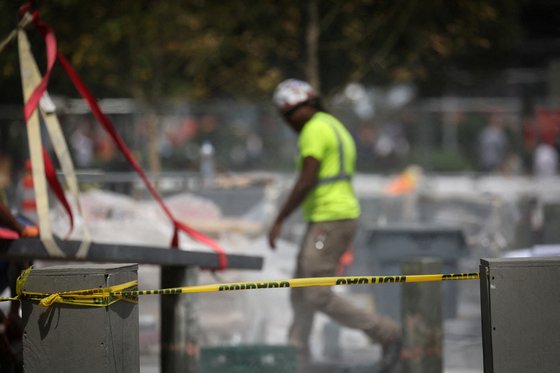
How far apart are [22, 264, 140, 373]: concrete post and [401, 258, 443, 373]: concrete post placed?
8.39 ft

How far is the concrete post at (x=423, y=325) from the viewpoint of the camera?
277 inches

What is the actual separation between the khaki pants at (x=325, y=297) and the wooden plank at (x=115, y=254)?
89cm

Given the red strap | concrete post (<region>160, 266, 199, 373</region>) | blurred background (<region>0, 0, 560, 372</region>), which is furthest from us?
blurred background (<region>0, 0, 560, 372</region>)

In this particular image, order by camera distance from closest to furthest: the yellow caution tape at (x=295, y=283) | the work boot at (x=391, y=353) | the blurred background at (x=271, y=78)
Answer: the yellow caution tape at (x=295, y=283) → the work boot at (x=391, y=353) → the blurred background at (x=271, y=78)

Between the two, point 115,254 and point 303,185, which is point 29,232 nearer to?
point 115,254

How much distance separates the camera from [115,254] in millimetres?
6402

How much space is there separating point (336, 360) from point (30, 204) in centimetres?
363

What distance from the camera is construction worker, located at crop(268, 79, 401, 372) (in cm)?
761

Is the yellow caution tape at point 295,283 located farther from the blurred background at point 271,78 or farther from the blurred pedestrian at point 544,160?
the blurred pedestrian at point 544,160

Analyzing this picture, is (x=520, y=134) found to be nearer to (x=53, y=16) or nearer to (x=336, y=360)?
(x=53, y=16)

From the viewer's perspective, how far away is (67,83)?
13039 millimetres

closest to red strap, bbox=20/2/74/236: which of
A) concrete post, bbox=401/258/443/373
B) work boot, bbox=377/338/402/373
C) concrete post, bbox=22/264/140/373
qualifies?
concrete post, bbox=22/264/140/373

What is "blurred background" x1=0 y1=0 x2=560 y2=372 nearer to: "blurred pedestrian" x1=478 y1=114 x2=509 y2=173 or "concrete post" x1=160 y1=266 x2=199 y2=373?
"blurred pedestrian" x1=478 y1=114 x2=509 y2=173

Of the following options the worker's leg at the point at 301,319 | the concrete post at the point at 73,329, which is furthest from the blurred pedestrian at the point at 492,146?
the concrete post at the point at 73,329
